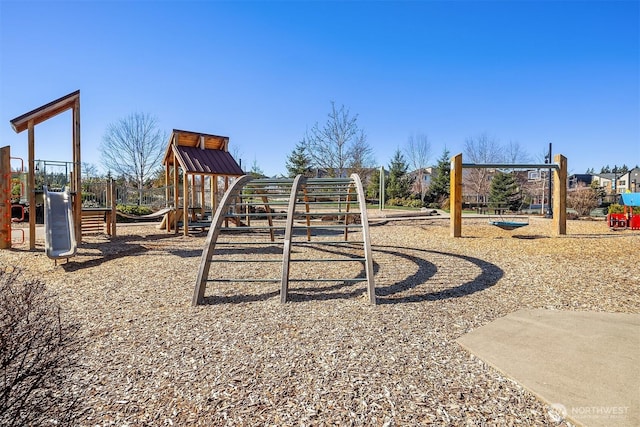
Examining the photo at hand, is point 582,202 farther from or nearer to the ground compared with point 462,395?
farther from the ground

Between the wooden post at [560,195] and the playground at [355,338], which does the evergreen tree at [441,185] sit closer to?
the wooden post at [560,195]

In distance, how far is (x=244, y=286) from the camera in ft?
16.1

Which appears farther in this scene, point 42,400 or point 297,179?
point 297,179

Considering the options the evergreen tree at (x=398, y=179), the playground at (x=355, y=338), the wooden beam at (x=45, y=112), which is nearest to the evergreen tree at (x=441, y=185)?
the evergreen tree at (x=398, y=179)

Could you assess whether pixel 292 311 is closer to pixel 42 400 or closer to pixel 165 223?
pixel 42 400

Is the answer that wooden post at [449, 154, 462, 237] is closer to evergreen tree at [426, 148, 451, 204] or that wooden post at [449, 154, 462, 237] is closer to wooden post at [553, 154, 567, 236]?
wooden post at [553, 154, 567, 236]

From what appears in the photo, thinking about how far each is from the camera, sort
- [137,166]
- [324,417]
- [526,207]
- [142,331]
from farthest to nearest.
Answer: [526,207], [137,166], [142,331], [324,417]

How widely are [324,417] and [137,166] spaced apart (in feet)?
103

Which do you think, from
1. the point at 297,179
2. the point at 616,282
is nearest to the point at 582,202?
the point at 616,282

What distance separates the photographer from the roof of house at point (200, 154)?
35.3 feet

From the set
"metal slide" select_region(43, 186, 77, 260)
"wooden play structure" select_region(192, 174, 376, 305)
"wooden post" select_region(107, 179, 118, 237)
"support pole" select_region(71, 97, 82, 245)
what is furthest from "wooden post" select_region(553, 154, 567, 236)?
"wooden post" select_region(107, 179, 118, 237)

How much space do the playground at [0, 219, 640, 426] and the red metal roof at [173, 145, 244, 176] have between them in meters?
4.72

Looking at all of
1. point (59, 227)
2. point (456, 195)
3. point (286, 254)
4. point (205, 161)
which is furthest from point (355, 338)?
point (205, 161)

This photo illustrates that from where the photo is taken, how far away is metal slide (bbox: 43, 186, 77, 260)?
6.49m
